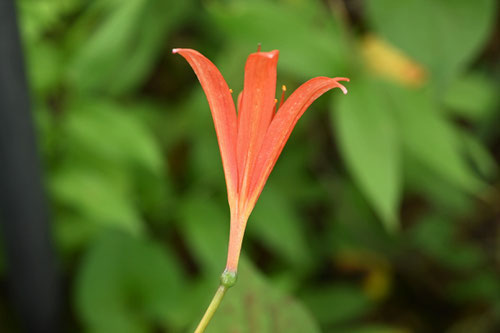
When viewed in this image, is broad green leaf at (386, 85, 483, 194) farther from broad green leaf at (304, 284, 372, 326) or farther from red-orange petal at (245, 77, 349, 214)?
red-orange petal at (245, 77, 349, 214)

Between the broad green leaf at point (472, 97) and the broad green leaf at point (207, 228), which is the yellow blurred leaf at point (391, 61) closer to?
the broad green leaf at point (472, 97)

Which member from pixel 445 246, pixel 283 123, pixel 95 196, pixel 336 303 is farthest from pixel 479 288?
pixel 283 123

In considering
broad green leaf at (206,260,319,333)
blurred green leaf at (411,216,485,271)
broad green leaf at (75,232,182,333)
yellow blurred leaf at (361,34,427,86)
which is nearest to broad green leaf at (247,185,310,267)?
broad green leaf at (75,232,182,333)

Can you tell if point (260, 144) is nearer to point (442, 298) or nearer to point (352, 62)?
point (352, 62)

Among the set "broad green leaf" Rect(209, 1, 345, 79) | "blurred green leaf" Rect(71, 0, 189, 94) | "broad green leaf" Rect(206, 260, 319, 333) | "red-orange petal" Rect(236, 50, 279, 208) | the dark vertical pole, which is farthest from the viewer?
"broad green leaf" Rect(209, 1, 345, 79)

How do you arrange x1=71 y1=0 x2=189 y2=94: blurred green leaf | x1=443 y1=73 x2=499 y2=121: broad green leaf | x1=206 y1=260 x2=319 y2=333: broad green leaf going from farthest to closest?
x1=443 y1=73 x2=499 y2=121: broad green leaf, x1=71 y1=0 x2=189 y2=94: blurred green leaf, x1=206 y1=260 x2=319 y2=333: broad green leaf

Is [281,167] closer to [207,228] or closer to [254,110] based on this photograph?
Result: [207,228]

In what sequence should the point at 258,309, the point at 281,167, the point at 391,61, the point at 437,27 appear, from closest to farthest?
the point at 258,309, the point at 437,27, the point at 281,167, the point at 391,61
